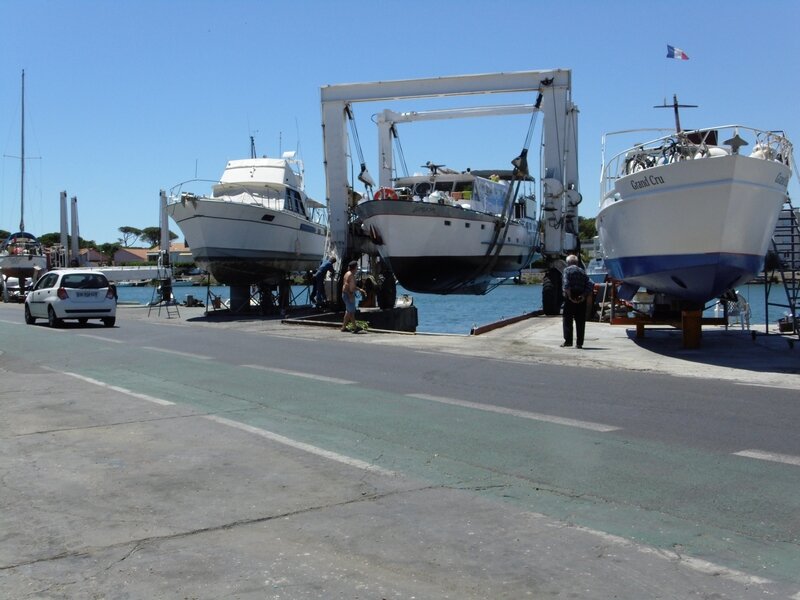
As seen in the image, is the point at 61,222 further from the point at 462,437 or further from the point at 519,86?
the point at 462,437

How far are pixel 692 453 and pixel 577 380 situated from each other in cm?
442

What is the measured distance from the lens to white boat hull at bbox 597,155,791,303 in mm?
14469

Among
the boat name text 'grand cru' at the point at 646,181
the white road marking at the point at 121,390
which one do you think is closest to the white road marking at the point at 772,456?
the white road marking at the point at 121,390

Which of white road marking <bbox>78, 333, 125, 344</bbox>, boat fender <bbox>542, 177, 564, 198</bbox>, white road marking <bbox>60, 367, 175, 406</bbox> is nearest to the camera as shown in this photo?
white road marking <bbox>60, 367, 175, 406</bbox>

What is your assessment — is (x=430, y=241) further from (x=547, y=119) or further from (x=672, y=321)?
(x=672, y=321)

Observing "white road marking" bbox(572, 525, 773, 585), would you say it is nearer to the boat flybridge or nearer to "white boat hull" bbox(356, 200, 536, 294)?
"white boat hull" bbox(356, 200, 536, 294)

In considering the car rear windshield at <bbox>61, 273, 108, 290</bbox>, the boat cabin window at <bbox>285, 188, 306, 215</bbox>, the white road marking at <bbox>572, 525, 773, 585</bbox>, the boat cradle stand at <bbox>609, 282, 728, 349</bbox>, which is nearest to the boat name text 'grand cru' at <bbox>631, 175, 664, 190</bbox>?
the boat cradle stand at <bbox>609, 282, 728, 349</bbox>

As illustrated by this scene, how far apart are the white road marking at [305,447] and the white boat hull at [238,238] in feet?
74.0

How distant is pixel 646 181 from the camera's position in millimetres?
15867

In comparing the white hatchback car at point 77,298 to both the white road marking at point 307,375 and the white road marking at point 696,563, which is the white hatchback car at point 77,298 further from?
the white road marking at point 696,563

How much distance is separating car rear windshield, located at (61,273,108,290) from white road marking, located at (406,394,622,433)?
16.6 meters

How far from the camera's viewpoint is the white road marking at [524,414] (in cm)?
792

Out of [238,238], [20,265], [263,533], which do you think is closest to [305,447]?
[263,533]

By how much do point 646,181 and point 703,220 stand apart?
5.04 feet
